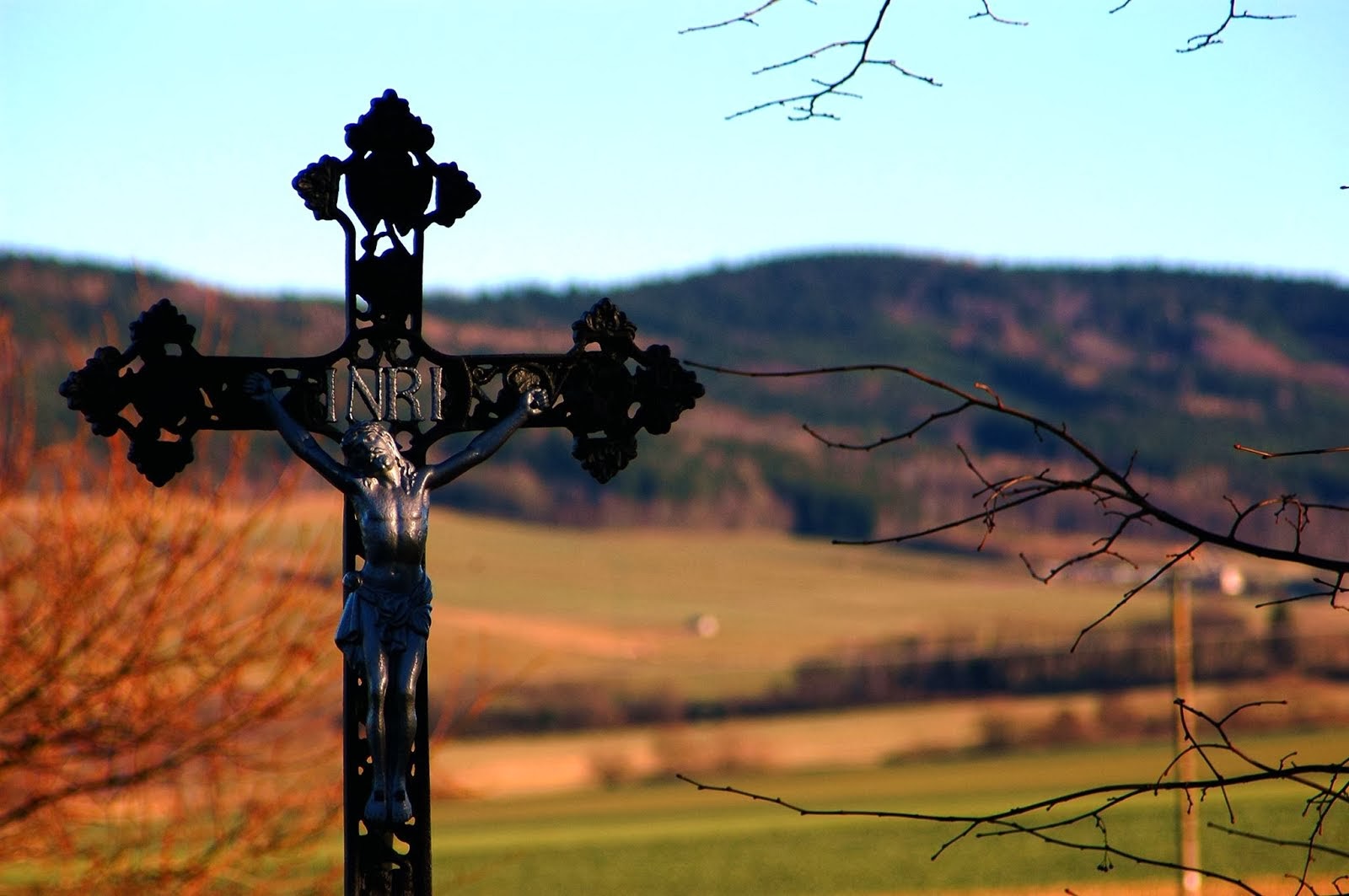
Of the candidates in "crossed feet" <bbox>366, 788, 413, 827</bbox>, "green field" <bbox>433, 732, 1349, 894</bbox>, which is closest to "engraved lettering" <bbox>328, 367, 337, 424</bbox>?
"crossed feet" <bbox>366, 788, 413, 827</bbox>

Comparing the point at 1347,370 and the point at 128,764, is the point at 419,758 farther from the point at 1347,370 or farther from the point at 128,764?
the point at 1347,370

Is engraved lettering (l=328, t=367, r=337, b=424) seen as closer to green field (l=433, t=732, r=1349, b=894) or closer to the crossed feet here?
the crossed feet

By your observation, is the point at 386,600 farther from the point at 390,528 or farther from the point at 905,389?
the point at 905,389

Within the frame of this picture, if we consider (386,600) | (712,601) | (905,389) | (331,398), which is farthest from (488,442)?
(905,389)

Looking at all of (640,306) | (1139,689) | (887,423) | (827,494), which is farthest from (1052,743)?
(640,306)

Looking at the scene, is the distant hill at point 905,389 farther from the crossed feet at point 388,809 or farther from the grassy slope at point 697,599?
the crossed feet at point 388,809

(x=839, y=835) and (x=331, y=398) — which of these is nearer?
(x=331, y=398)

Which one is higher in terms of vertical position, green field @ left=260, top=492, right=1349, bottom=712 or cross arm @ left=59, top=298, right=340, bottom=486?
cross arm @ left=59, top=298, right=340, bottom=486

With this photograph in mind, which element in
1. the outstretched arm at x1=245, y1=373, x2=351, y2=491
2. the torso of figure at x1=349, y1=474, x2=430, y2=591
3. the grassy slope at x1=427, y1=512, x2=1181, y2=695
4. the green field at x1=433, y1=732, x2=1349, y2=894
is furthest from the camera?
the grassy slope at x1=427, y1=512, x2=1181, y2=695

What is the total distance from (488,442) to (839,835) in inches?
1935

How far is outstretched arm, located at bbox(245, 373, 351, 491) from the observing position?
18.4 ft

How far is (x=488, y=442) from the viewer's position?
5.91 m

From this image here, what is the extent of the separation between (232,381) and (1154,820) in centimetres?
4827

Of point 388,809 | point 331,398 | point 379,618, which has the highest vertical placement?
point 331,398
